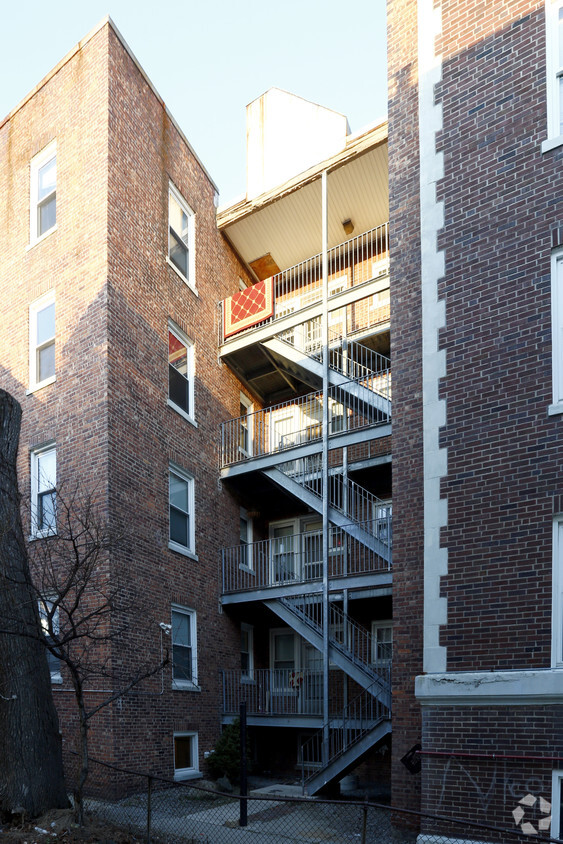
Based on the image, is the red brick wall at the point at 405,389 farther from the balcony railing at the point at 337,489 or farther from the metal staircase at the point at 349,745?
the balcony railing at the point at 337,489

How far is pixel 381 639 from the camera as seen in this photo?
17312 millimetres

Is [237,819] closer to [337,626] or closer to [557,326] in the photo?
[337,626]

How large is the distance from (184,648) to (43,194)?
33.0 feet

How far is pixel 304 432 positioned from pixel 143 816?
10.1 meters

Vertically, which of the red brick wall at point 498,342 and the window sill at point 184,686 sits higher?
the red brick wall at point 498,342

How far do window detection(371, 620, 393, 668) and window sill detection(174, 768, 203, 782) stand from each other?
4177mm

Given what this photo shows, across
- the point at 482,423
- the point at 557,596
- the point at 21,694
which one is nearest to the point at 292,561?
the point at 21,694

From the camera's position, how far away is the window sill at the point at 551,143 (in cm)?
963

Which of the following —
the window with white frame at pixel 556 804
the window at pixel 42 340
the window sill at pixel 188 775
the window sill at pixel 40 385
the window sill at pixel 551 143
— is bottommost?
the window sill at pixel 188 775

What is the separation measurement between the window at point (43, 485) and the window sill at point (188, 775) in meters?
5.04

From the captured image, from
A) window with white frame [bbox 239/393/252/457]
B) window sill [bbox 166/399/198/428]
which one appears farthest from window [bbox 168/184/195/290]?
window with white frame [bbox 239/393/252/457]

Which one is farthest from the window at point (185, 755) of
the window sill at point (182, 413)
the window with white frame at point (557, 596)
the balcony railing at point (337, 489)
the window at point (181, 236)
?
the window at point (181, 236)

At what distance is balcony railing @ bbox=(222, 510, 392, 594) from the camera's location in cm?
1694

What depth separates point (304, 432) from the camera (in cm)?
1967
